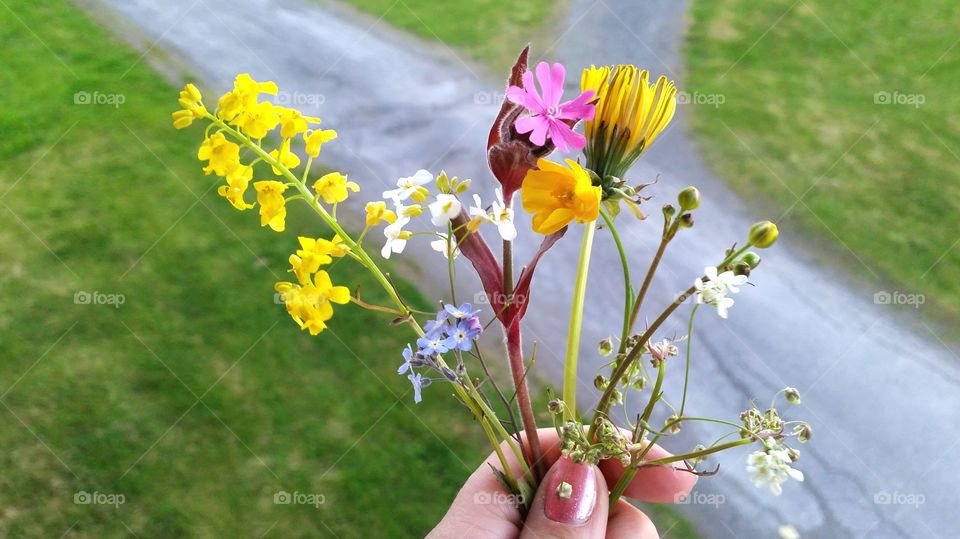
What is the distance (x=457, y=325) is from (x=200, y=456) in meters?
0.89

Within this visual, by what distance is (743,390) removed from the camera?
1271mm

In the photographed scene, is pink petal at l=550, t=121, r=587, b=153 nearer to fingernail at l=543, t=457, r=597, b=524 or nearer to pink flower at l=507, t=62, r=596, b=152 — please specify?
pink flower at l=507, t=62, r=596, b=152

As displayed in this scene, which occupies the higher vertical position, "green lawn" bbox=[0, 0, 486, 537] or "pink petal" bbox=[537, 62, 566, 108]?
"green lawn" bbox=[0, 0, 486, 537]

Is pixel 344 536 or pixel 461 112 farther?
pixel 461 112

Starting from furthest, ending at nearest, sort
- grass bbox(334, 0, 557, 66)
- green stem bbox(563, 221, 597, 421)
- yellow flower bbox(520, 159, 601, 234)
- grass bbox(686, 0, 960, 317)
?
grass bbox(334, 0, 557, 66) < grass bbox(686, 0, 960, 317) < green stem bbox(563, 221, 597, 421) < yellow flower bbox(520, 159, 601, 234)

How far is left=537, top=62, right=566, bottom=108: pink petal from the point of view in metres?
0.43

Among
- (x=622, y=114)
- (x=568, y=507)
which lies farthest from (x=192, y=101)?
(x=568, y=507)

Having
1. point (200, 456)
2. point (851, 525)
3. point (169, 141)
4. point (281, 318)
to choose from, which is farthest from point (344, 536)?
point (169, 141)

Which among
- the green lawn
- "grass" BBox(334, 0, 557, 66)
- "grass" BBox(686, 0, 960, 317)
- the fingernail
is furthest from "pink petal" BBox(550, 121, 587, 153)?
"grass" BBox(334, 0, 557, 66)

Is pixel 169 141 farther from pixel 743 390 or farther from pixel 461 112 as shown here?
pixel 743 390

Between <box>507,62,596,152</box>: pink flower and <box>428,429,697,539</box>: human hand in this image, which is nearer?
<box>507,62,596,152</box>: pink flower

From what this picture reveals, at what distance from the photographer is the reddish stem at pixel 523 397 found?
492 mm

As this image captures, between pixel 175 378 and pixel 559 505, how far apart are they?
36.4 inches

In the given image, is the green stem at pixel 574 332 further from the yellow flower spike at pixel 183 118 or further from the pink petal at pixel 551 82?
the yellow flower spike at pixel 183 118
